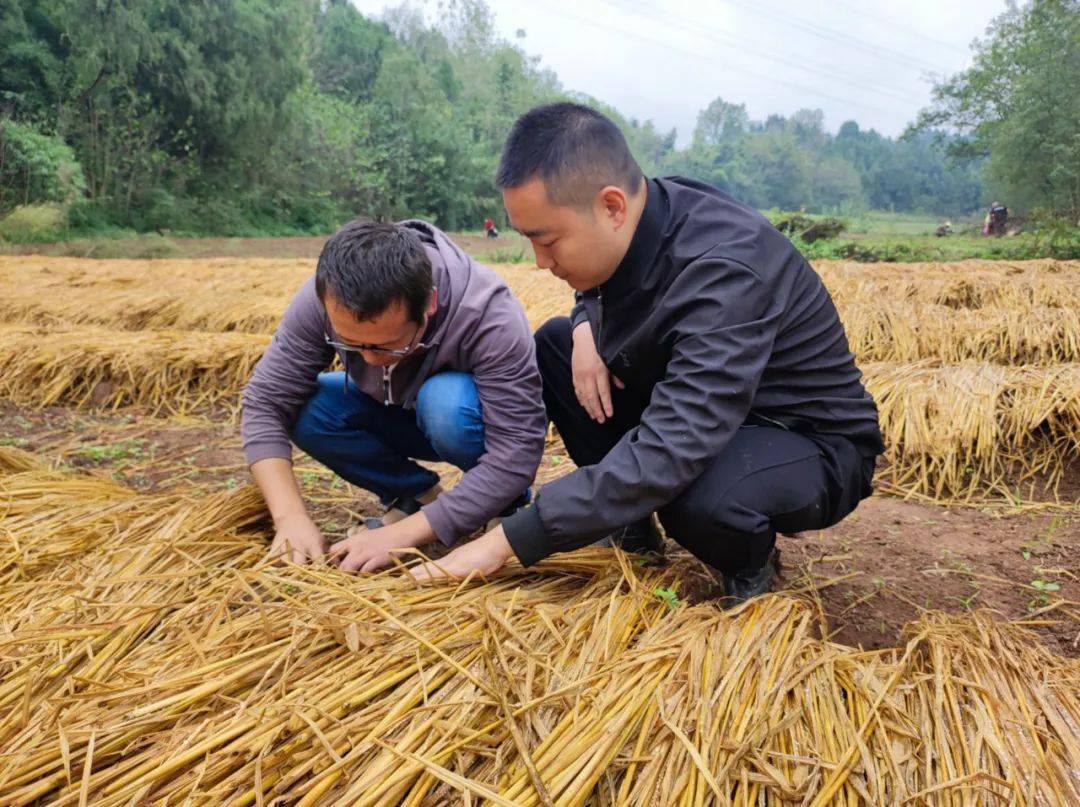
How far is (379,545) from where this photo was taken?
1573mm

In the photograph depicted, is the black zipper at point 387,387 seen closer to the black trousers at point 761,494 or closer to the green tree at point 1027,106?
the black trousers at point 761,494

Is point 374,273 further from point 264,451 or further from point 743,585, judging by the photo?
point 743,585

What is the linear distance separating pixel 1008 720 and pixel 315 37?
4325cm

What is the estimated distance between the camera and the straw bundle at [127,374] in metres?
4.17

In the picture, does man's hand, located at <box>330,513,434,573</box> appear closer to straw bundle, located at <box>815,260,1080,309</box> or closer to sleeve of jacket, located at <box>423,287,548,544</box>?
sleeve of jacket, located at <box>423,287,548,544</box>

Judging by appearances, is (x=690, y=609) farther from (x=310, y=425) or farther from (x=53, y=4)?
(x=53, y=4)

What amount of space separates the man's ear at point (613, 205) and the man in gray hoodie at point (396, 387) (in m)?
0.40

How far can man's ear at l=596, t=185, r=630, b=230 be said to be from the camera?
1.47m

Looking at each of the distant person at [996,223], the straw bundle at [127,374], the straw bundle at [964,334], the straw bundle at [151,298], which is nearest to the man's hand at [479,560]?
the straw bundle at [127,374]

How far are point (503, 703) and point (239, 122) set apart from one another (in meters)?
25.5

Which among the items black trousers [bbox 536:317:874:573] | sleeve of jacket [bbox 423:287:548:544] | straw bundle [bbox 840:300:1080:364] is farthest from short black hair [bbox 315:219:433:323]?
straw bundle [bbox 840:300:1080:364]

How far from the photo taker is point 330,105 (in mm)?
33406

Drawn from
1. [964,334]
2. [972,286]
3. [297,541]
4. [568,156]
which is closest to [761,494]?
[568,156]

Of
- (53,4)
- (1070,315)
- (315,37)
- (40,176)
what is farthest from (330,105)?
(1070,315)
